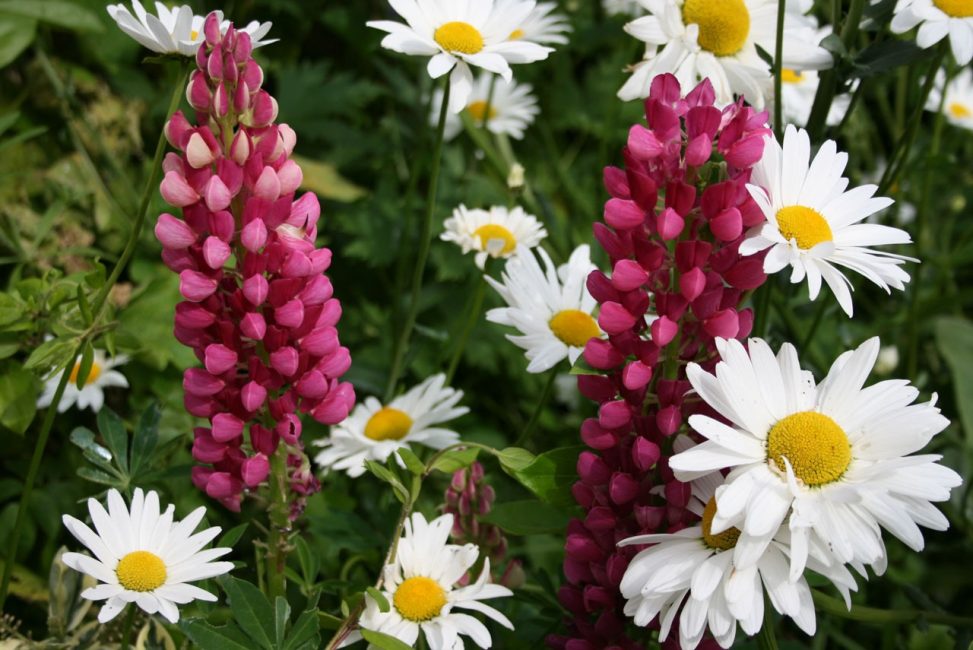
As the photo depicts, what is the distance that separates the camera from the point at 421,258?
1.52m

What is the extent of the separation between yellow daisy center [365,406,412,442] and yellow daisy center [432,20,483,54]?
52cm

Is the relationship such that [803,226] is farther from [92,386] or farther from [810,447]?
[92,386]

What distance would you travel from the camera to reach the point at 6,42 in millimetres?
2021

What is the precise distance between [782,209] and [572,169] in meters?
1.58

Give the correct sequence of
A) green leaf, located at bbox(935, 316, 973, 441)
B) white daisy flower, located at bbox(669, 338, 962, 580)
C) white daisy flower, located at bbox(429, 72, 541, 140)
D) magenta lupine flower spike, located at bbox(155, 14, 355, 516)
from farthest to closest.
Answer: white daisy flower, located at bbox(429, 72, 541, 140), green leaf, located at bbox(935, 316, 973, 441), magenta lupine flower spike, located at bbox(155, 14, 355, 516), white daisy flower, located at bbox(669, 338, 962, 580)

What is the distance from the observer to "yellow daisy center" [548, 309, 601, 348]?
152 cm

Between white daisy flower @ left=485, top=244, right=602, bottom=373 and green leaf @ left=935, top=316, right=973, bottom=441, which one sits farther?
green leaf @ left=935, top=316, right=973, bottom=441


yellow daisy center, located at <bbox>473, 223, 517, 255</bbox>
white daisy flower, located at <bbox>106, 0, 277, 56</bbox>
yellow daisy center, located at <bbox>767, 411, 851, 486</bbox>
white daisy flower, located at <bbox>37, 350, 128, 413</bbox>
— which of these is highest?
white daisy flower, located at <bbox>106, 0, 277, 56</bbox>

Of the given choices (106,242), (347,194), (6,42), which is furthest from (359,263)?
(6,42)

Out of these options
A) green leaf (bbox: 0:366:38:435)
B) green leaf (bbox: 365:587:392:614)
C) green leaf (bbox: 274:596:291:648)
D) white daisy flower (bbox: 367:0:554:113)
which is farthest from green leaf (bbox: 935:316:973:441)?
green leaf (bbox: 0:366:38:435)

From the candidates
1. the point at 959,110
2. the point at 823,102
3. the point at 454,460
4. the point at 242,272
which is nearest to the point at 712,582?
the point at 454,460

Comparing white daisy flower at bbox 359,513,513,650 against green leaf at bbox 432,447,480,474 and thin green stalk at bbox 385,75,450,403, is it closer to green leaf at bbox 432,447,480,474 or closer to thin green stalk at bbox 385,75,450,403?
green leaf at bbox 432,447,480,474

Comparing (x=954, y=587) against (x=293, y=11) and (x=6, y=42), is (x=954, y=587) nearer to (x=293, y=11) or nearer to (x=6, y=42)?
(x=293, y=11)

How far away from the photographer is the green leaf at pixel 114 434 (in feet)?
4.26
